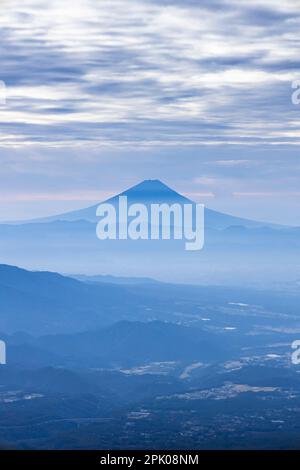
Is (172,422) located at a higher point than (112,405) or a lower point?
lower

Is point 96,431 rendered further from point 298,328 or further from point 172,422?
point 298,328

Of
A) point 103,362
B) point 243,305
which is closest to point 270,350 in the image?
point 103,362

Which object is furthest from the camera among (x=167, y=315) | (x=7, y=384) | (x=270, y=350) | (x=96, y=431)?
(x=167, y=315)

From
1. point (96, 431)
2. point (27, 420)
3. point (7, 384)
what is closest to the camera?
point (96, 431)

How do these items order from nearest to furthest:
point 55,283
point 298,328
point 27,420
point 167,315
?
point 27,420
point 298,328
point 167,315
point 55,283

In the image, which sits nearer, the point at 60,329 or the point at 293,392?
the point at 293,392

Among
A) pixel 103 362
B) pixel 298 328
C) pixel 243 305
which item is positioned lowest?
pixel 103 362

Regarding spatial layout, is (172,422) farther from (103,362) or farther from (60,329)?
(60,329)

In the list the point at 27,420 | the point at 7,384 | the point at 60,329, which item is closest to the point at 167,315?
the point at 60,329

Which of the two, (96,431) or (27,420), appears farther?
(27,420)
